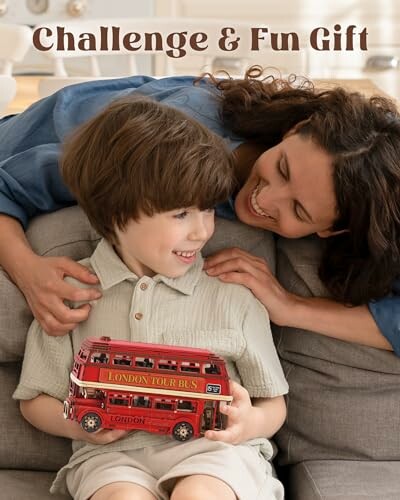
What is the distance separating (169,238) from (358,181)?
1.16 feet

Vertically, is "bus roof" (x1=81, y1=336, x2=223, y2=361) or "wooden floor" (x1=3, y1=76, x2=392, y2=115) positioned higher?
"bus roof" (x1=81, y1=336, x2=223, y2=361)

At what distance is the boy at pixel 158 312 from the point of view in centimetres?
139

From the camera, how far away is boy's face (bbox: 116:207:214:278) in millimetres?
1424

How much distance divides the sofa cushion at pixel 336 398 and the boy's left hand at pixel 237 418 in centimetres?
28

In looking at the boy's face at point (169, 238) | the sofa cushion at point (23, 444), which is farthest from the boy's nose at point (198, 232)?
the sofa cushion at point (23, 444)

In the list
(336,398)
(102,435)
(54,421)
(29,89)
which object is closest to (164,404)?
(102,435)

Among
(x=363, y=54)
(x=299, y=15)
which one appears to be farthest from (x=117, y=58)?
(x=363, y=54)

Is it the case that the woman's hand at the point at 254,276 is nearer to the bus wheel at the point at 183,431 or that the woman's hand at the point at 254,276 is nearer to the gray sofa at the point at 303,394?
the gray sofa at the point at 303,394

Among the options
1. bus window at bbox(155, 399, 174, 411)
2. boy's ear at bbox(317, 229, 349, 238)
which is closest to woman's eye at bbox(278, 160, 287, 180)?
boy's ear at bbox(317, 229, 349, 238)

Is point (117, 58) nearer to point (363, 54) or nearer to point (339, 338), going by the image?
point (363, 54)

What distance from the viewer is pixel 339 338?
167 cm

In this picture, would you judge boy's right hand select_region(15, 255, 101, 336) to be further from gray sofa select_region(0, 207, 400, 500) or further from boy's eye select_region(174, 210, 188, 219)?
Result: boy's eye select_region(174, 210, 188, 219)

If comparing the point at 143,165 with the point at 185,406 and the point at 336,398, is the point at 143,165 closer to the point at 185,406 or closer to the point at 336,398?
the point at 185,406

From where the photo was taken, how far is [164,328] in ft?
4.91
